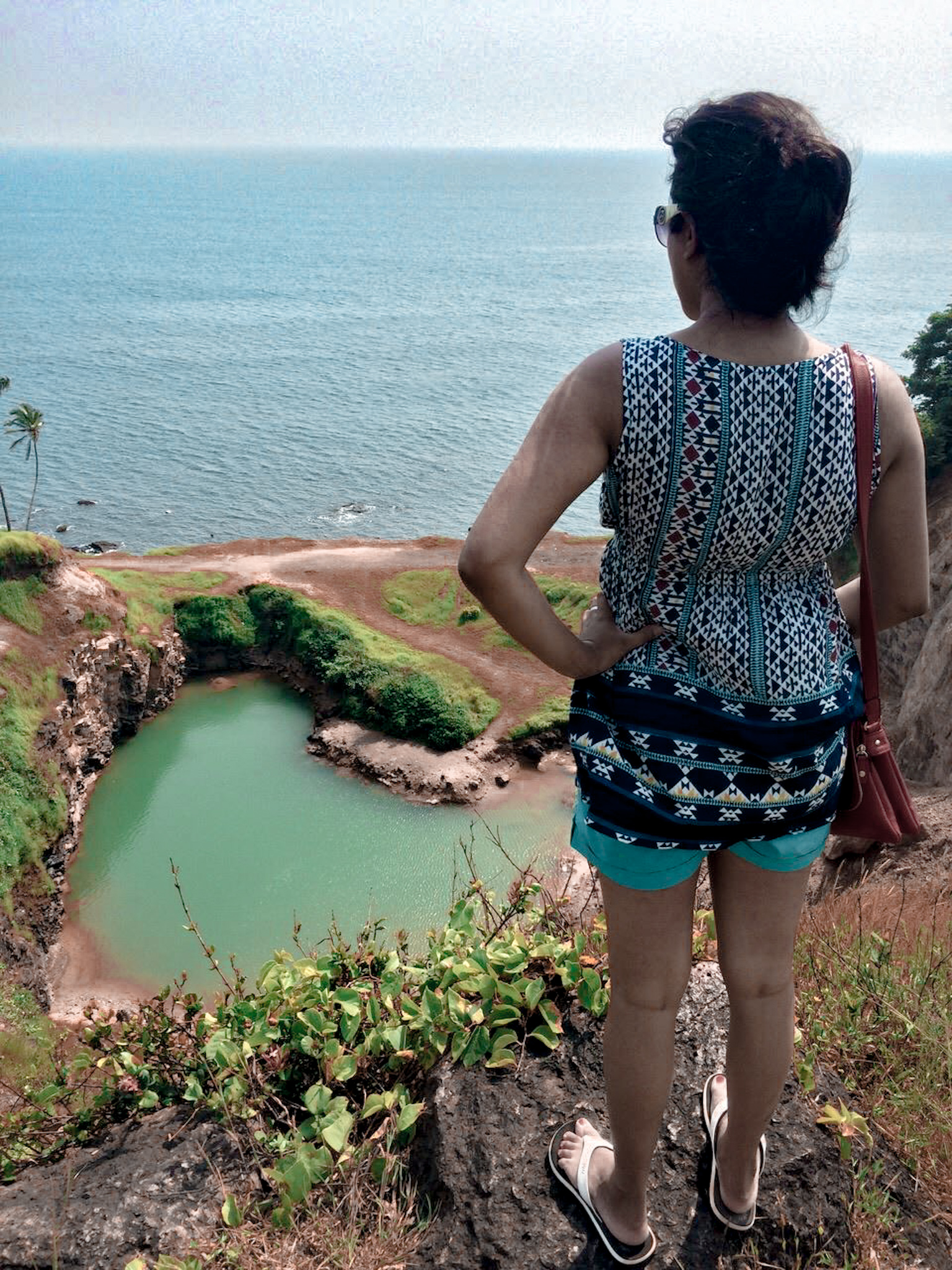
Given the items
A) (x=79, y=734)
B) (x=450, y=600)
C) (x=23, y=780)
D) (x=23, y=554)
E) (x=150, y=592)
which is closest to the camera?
(x=23, y=780)

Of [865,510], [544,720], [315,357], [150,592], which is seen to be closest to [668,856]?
[865,510]

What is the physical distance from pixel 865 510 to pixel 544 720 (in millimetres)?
24627

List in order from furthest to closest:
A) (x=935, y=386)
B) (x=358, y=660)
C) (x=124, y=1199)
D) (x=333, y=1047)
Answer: (x=358, y=660) < (x=935, y=386) < (x=333, y=1047) < (x=124, y=1199)

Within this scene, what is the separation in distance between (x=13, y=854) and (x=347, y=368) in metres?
66.2

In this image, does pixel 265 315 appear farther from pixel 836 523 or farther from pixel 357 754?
pixel 836 523

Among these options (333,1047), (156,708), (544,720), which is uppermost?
(333,1047)

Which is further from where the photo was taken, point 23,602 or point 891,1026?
point 23,602

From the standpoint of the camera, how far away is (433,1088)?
3732 mm

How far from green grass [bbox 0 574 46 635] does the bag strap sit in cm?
2586

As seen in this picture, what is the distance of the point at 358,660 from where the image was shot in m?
28.5

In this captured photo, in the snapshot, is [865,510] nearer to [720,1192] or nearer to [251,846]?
[720,1192]

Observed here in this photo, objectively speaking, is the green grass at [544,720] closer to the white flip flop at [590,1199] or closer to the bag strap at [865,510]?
the white flip flop at [590,1199]

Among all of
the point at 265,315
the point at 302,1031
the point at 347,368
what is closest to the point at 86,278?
the point at 265,315

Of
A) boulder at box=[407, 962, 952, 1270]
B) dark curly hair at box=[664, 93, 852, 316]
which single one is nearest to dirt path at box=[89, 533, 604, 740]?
boulder at box=[407, 962, 952, 1270]
